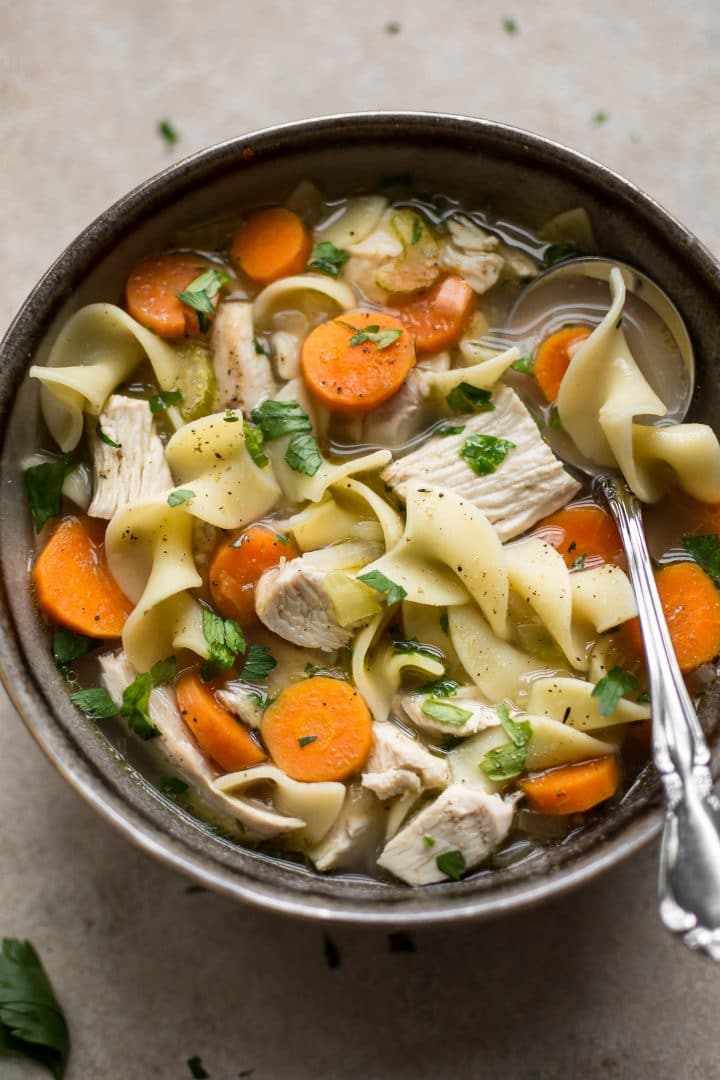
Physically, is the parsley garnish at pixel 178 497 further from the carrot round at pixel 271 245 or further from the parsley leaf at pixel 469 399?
the parsley leaf at pixel 469 399

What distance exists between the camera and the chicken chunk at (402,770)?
11.4 ft

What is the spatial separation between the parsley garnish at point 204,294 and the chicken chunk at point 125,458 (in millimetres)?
420

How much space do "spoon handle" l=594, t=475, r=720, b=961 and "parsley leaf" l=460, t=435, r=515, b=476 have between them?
0.52 meters

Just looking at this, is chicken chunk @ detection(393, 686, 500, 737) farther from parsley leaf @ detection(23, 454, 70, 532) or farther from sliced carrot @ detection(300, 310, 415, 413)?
parsley leaf @ detection(23, 454, 70, 532)

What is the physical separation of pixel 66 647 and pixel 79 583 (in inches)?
9.4

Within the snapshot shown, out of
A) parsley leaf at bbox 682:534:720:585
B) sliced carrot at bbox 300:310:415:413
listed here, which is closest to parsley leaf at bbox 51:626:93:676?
sliced carrot at bbox 300:310:415:413

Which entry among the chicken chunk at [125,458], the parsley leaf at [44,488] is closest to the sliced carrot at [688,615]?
the chicken chunk at [125,458]

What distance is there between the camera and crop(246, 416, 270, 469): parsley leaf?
3727mm

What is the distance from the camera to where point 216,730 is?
3.58 meters

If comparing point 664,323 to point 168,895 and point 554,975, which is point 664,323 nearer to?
point 554,975

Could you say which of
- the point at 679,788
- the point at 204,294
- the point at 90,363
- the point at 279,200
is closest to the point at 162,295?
the point at 204,294

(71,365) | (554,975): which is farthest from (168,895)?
(71,365)

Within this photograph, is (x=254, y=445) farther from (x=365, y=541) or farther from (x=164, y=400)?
(x=365, y=541)

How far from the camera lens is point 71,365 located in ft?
12.4
